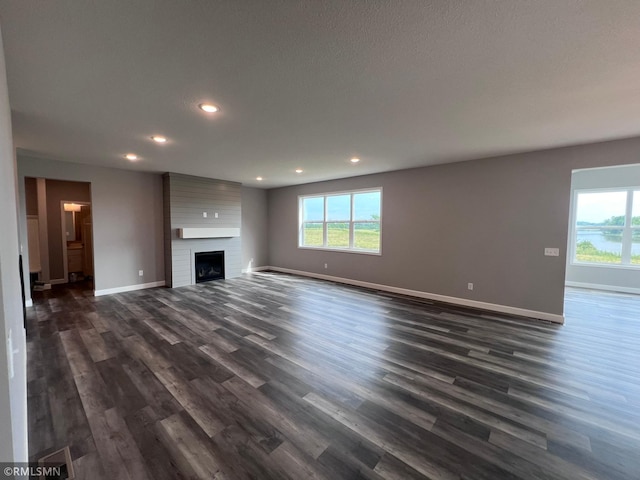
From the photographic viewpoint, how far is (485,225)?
4.66 metres

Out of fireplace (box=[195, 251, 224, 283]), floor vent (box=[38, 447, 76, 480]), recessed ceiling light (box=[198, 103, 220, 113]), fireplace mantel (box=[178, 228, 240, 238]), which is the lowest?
floor vent (box=[38, 447, 76, 480])

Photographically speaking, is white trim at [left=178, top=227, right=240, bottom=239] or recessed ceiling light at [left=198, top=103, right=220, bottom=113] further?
white trim at [left=178, top=227, right=240, bottom=239]

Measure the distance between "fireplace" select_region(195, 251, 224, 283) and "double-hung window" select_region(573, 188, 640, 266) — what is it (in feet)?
28.6

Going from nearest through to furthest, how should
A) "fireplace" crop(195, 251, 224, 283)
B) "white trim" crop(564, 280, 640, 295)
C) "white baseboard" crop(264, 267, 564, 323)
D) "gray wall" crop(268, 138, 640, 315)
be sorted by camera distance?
"gray wall" crop(268, 138, 640, 315) < "white baseboard" crop(264, 267, 564, 323) < "white trim" crop(564, 280, 640, 295) < "fireplace" crop(195, 251, 224, 283)

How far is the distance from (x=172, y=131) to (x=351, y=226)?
14.5ft

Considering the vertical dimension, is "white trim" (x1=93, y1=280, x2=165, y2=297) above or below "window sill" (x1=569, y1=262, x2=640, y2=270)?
below

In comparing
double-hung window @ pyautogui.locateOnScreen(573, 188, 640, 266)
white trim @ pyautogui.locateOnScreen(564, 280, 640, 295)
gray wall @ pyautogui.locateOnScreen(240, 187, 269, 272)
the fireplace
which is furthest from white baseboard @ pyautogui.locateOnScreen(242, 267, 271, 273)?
double-hung window @ pyautogui.locateOnScreen(573, 188, 640, 266)

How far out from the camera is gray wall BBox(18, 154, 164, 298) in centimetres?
523

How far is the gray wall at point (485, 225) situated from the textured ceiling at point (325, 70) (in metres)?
0.54

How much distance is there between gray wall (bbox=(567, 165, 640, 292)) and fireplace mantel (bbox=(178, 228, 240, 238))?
7.93 m

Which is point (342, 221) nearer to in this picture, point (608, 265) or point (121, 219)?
point (121, 219)

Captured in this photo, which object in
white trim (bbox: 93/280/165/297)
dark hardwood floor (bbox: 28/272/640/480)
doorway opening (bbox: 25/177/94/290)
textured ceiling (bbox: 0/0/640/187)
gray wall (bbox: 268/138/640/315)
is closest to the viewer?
textured ceiling (bbox: 0/0/640/187)

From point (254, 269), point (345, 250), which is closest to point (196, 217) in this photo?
point (254, 269)

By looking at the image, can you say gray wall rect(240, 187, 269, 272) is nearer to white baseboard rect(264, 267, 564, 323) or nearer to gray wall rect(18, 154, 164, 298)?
gray wall rect(18, 154, 164, 298)
